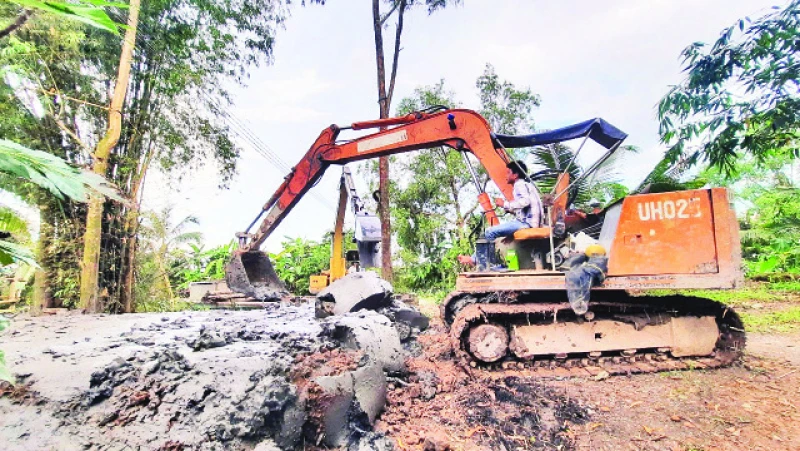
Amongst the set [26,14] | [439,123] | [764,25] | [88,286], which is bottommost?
[88,286]

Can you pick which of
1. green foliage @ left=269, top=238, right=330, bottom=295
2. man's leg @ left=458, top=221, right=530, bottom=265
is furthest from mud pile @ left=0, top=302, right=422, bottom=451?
green foliage @ left=269, top=238, right=330, bottom=295

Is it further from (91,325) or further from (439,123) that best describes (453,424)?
(91,325)

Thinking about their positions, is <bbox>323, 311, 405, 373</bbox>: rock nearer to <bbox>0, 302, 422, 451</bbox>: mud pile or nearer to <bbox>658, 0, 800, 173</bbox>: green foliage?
<bbox>0, 302, 422, 451</bbox>: mud pile

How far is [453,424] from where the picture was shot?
3.24m

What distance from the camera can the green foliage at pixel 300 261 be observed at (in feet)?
45.8

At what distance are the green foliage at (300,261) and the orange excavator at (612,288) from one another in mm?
9476

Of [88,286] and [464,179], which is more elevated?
[464,179]

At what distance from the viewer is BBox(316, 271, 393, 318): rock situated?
5469 millimetres

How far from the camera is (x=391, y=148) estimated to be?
Result: 20.7 ft

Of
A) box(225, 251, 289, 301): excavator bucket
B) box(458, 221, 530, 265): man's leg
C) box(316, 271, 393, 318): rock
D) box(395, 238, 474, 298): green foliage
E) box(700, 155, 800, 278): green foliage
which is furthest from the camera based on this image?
box(395, 238, 474, 298): green foliage

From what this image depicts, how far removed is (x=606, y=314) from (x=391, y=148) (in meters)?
3.55

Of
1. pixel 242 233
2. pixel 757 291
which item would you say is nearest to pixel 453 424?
pixel 242 233

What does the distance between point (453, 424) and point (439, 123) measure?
392 cm

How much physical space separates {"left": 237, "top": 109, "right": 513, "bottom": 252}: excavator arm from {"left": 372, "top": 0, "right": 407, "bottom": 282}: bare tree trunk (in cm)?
353
